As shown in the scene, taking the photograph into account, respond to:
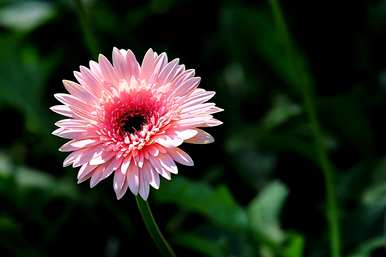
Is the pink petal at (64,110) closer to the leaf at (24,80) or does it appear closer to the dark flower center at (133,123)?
the dark flower center at (133,123)

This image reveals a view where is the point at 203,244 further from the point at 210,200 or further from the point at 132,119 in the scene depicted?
the point at 132,119

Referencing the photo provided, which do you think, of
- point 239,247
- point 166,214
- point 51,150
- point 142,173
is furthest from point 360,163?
point 142,173

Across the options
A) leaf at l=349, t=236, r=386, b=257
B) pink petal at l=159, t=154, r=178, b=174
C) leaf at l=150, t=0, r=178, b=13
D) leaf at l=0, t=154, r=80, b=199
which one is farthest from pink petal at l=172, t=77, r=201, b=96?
leaf at l=150, t=0, r=178, b=13

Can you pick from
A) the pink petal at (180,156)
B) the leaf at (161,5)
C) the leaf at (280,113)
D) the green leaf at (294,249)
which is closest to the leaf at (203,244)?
the green leaf at (294,249)

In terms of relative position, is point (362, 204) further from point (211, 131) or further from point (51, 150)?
point (51, 150)

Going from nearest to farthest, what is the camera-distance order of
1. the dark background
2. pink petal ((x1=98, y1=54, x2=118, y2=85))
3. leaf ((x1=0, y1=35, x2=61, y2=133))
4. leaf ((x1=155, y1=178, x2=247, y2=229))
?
1. pink petal ((x1=98, y1=54, x2=118, y2=85))
2. leaf ((x1=155, y1=178, x2=247, y2=229))
3. the dark background
4. leaf ((x1=0, y1=35, x2=61, y2=133))

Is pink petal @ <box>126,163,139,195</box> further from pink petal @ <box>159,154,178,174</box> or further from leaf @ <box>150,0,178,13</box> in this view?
leaf @ <box>150,0,178,13</box>
